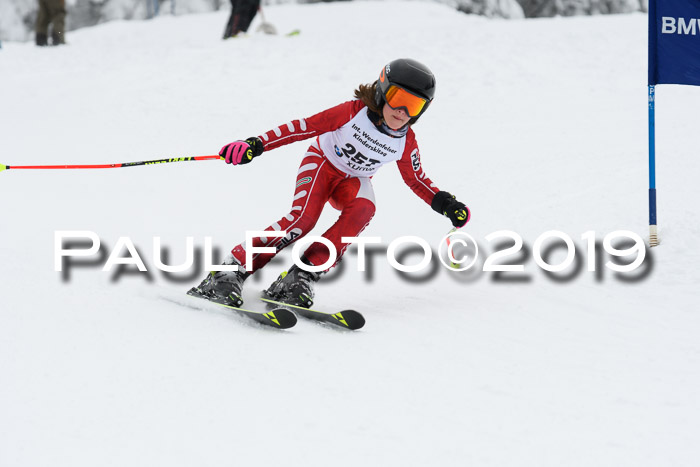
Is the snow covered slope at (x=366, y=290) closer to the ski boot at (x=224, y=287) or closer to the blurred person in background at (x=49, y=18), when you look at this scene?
the ski boot at (x=224, y=287)

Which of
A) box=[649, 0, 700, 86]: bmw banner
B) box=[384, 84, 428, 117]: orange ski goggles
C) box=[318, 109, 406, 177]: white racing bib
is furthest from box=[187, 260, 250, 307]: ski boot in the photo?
box=[649, 0, 700, 86]: bmw banner

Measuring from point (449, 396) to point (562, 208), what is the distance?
3.45 m

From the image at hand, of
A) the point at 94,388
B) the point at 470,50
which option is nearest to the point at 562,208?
the point at 94,388

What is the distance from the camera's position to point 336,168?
4.23 metres

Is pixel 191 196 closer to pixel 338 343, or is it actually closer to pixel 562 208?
pixel 562 208

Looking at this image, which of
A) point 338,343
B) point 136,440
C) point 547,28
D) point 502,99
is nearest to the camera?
point 136,440

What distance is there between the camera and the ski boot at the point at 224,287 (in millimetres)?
3807

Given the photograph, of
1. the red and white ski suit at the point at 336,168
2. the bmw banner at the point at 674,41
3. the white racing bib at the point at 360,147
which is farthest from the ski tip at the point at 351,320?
the bmw banner at the point at 674,41

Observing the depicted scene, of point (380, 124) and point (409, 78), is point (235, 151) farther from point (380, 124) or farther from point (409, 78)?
point (409, 78)

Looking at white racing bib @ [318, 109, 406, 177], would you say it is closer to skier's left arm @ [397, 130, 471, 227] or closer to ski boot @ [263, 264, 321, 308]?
skier's left arm @ [397, 130, 471, 227]

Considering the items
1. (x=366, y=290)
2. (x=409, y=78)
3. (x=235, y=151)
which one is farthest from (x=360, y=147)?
(x=366, y=290)

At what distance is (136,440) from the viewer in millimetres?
2363

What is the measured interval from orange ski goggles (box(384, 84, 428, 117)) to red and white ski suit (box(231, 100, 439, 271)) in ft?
0.72

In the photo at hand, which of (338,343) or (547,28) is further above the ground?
(547,28)
